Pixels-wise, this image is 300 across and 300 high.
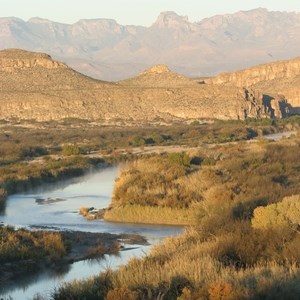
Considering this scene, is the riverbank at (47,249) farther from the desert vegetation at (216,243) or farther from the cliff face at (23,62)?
the cliff face at (23,62)

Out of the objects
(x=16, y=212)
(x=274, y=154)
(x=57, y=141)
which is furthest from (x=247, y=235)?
(x=57, y=141)

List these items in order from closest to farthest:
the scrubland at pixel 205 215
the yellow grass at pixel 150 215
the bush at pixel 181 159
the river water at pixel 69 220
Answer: the scrubland at pixel 205 215, the river water at pixel 69 220, the yellow grass at pixel 150 215, the bush at pixel 181 159

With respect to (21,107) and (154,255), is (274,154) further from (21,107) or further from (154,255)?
(21,107)

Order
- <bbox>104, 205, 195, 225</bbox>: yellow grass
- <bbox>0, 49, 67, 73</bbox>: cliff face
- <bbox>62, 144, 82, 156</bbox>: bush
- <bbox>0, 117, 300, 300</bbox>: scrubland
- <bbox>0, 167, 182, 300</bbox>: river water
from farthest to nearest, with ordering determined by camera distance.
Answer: <bbox>0, 49, 67, 73</bbox>: cliff face → <bbox>62, 144, 82, 156</bbox>: bush → <bbox>104, 205, 195, 225</bbox>: yellow grass → <bbox>0, 167, 182, 300</bbox>: river water → <bbox>0, 117, 300, 300</bbox>: scrubland

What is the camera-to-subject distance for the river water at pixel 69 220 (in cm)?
1825

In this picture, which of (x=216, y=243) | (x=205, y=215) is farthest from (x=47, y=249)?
(x=216, y=243)

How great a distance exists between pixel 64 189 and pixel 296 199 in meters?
18.8

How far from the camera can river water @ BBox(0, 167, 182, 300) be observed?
18.2m

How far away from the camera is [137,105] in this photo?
107m

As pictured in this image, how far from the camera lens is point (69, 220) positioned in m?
28.1

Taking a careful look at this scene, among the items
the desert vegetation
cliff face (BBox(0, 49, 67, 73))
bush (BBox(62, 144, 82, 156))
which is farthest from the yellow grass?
cliff face (BBox(0, 49, 67, 73))

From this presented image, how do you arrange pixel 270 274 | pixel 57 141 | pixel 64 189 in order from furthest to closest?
pixel 57 141
pixel 64 189
pixel 270 274

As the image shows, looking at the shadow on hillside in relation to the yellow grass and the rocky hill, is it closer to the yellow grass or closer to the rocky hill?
the rocky hill

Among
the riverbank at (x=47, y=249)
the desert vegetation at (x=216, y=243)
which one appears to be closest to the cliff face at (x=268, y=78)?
the desert vegetation at (x=216, y=243)
